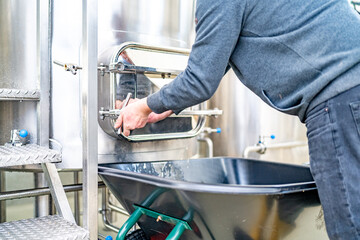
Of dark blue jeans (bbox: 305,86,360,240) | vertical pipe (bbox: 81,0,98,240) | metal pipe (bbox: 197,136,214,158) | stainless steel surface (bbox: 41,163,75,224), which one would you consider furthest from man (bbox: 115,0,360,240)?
metal pipe (bbox: 197,136,214,158)

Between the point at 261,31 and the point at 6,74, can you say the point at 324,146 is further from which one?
the point at 6,74

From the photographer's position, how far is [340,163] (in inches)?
33.3

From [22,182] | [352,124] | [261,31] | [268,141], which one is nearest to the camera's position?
[352,124]

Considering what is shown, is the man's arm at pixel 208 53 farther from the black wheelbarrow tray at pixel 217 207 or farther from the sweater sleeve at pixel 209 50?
the black wheelbarrow tray at pixel 217 207

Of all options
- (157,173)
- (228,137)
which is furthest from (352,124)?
(228,137)

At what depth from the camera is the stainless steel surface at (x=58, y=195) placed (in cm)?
118

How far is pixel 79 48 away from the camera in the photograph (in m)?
1.39

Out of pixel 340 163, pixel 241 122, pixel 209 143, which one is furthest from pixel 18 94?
pixel 241 122

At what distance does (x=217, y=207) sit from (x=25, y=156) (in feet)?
1.91

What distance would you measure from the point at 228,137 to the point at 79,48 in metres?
1.34

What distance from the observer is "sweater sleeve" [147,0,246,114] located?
0.92m

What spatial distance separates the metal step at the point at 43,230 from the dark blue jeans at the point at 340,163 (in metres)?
0.66

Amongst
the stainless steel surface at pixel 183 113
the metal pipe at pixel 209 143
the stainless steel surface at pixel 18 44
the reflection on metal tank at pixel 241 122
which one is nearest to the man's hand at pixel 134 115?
the stainless steel surface at pixel 183 113

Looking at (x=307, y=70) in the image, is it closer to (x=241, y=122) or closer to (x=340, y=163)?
(x=340, y=163)
